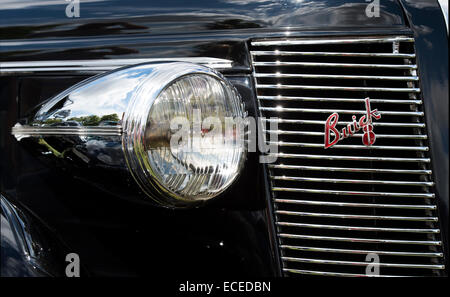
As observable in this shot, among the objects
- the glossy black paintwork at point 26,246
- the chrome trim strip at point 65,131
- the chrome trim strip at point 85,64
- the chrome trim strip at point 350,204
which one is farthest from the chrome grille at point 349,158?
the glossy black paintwork at point 26,246

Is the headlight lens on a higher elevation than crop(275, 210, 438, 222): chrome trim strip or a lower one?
higher

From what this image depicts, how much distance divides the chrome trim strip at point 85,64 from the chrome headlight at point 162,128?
0.54 feet

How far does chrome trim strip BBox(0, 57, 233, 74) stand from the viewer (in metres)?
1.42

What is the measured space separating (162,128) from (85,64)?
0.47 m

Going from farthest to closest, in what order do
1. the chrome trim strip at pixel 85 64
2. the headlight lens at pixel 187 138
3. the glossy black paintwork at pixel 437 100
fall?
the chrome trim strip at pixel 85 64, the glossy black paintwork at pixel 437 100, the headlight lens at pixel 187 138

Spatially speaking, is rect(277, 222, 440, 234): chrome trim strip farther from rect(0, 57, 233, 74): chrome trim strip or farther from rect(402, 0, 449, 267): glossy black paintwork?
rect(0, 57, 233, 74): chrome trim strip

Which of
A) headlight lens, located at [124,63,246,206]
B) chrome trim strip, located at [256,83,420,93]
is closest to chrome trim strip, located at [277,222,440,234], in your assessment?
headlight lens, located at [124,63,246,206]

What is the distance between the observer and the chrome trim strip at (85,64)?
142 centimetres

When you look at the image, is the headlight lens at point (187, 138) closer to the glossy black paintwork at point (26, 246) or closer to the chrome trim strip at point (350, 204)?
the chrome trim strip at point (350, 204)

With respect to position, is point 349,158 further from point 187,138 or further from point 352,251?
point 187,138

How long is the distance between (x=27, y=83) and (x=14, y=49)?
0.12 m

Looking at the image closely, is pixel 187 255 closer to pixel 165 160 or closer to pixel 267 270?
pixel 267 270

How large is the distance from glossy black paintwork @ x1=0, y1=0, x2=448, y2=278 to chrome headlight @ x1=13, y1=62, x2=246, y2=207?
0.14m
